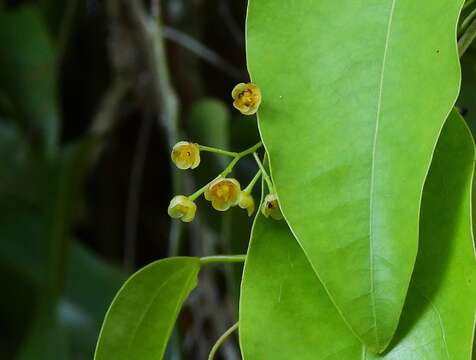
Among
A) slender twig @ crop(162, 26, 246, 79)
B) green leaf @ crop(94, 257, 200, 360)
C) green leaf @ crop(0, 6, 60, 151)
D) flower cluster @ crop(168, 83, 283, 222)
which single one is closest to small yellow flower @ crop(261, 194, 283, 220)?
flower cluster @ crop(168, 83, 283, 222)

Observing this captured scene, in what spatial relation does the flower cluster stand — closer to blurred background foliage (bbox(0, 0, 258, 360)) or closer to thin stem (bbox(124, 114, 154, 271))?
blurred background foliage (bbox(0, 0, 258, 360))

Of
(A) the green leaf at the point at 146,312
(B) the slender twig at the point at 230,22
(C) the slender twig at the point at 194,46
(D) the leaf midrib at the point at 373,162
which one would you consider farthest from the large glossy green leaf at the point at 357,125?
(B) the slender twig at the point at 230,22

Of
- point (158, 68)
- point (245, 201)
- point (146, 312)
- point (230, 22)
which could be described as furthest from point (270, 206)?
point (230, 22)

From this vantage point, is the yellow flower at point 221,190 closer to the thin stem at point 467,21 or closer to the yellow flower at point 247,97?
the yellow flower at point 247,97

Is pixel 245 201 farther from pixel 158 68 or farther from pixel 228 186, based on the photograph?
pixel 158 68

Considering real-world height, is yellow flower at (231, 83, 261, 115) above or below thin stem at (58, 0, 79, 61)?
above
